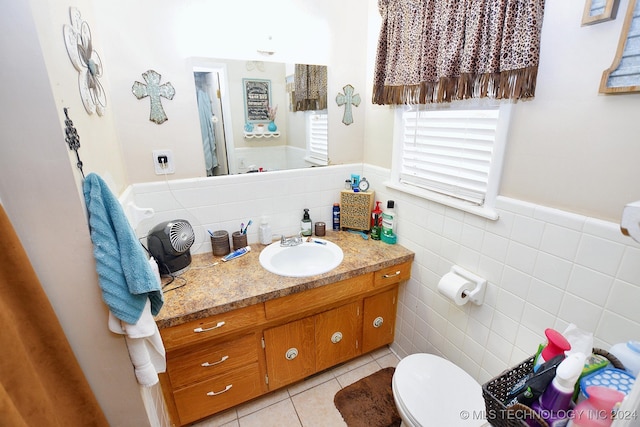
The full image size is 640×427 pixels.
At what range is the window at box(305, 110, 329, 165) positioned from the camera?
1837 mm

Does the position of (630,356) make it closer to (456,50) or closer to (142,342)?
(456,50)

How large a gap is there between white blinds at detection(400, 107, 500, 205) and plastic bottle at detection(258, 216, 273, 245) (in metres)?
0.86

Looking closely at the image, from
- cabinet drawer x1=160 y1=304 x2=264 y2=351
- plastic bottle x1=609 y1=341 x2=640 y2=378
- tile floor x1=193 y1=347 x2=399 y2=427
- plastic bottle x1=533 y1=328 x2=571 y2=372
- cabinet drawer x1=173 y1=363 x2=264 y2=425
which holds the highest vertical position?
plastic bottle x1=609 y1=341 x2=640 y2=378

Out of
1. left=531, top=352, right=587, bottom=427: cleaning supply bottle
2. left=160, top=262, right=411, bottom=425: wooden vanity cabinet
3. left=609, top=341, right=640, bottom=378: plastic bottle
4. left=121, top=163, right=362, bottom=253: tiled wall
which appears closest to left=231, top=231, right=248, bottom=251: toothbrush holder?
left=121, top=163, right=362, bottom=253: tiled wall

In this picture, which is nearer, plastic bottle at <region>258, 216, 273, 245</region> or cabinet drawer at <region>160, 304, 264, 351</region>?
cabinet drawer at <region>160, 304, 264, 351</region>

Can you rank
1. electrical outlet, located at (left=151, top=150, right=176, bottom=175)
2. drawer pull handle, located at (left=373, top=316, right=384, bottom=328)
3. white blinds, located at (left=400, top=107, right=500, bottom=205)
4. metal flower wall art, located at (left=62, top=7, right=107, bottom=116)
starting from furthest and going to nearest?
1. drawer pull handle, located at (left=373, top=316, right=384, bottom=328)
2. electrical outlet, located at (left=151, top=150, right=176, bottom=175)
3. white blinds, located at (left=400, top=107, right=500, bottom=205)
4. metal flower wall art, located at (left=62, top=7, right=107, bottom=116)

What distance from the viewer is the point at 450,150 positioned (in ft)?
4.65

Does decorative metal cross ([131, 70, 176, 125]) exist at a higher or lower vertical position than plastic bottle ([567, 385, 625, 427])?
higher

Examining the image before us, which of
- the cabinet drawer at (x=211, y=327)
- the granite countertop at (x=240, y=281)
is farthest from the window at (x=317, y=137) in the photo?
the cabinet drawer at (x=211, y=327)

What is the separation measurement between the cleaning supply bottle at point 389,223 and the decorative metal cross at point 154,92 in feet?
4.32

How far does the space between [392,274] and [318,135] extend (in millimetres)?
982

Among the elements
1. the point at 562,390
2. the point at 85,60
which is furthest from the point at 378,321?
the point at 85,60

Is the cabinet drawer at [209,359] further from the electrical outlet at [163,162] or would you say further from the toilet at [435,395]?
the electrical outlet at [163,162]

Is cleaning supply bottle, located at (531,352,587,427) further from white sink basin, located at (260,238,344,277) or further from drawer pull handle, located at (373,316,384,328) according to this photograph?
drawer pull handle, located at (373,316,384,328)
